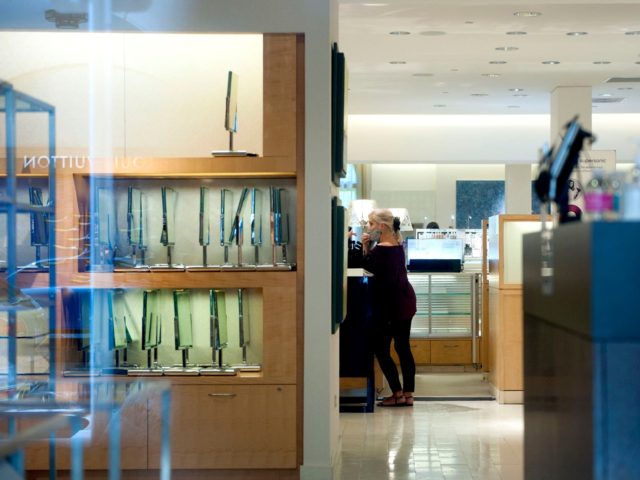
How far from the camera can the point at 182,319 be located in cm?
650

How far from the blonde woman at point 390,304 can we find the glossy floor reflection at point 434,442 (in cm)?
29

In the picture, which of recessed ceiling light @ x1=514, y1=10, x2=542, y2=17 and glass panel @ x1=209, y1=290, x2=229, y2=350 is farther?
recessed ceiling light @ x1=514, y1=10, x2=542, y2=17

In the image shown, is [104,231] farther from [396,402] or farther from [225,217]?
[396,402]

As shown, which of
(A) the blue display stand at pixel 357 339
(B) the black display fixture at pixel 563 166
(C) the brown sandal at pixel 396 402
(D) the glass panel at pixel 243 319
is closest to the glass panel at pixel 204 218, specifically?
(D) the glass panel at pixel 243 319

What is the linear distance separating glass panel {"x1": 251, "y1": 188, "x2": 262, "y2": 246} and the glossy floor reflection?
5.04ft

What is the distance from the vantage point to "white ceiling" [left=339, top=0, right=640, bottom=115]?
29.1 feet

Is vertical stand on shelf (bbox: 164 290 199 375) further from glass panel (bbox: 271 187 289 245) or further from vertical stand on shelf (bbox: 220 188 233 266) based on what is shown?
glass panel (bbox: 271 187 289 245)

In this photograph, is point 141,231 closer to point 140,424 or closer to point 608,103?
point 140,424

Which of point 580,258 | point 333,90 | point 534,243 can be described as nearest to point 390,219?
point 333,90

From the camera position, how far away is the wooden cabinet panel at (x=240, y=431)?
6262 mm

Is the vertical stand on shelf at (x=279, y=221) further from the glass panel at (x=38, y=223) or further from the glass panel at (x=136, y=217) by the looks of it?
the glass panel at (x=38, y=223)

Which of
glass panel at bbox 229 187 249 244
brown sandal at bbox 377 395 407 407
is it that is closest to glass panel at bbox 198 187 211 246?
glass panel at bbox 229 187 249 244

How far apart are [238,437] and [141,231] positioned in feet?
4.53

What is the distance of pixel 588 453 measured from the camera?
3062 mm
